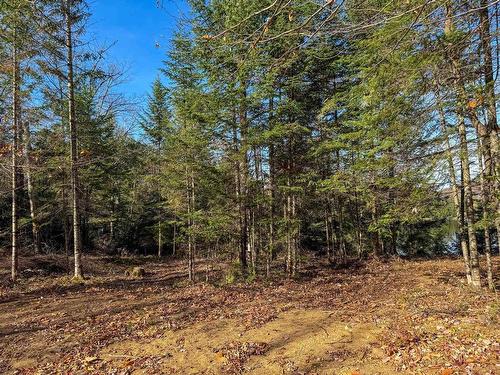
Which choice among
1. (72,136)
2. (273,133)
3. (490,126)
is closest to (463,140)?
(490,126)

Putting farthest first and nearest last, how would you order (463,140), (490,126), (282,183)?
1. (282,183)
2. (463,140)
3. (490,126)

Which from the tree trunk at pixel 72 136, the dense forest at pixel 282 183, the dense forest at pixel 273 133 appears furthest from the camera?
the tree trunk at pixel 72 136

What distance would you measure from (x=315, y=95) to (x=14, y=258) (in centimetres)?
1219

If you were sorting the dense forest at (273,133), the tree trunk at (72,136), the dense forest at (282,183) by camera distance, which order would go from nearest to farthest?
the dense forest at (282,183)
the dense forest at (273,133)
the tree trunk at (72,136)

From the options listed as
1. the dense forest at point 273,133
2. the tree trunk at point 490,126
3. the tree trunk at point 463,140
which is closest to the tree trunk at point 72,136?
the dense forest at point 273,133

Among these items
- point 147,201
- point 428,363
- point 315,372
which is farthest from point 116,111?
point 147,201

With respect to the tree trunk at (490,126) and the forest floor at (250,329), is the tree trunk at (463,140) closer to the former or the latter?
the tree trunk at (490,126)

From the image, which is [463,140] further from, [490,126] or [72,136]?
[72,136]

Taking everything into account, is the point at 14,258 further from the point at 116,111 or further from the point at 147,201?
the point at 147,201

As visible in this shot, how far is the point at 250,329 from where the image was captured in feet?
22.3

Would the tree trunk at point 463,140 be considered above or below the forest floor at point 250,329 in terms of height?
above

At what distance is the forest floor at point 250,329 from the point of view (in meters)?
5.10

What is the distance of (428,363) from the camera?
4703 millimetres

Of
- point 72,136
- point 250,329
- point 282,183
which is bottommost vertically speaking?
point 250,329
